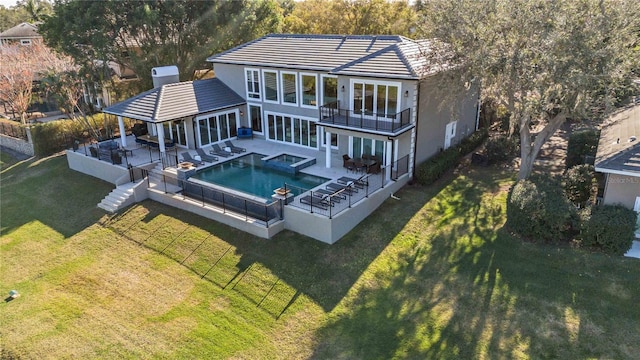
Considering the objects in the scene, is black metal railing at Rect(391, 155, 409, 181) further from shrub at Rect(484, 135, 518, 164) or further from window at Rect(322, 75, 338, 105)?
shrub at Rect(484, 135, 518, 164)

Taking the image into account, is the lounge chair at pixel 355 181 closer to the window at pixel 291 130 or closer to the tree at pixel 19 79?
the window at pixel 291 130

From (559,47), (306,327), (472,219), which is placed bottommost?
(306,327)

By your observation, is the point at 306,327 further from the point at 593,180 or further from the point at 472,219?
the point at 593,180

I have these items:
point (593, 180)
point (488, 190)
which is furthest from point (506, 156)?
point (593, 180)

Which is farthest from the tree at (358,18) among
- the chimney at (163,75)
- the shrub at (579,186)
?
the shrub at (579,186)

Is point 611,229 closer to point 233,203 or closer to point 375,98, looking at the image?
point 375,98

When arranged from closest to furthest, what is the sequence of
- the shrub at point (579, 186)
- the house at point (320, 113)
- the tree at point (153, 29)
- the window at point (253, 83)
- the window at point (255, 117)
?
1. the shrub at point (579, 186)
2. the house at point (320, 113)
3. the window at point (253, 83)
4. the window at point (255, 117)
5. the tree at point (153, 29)
